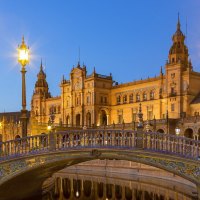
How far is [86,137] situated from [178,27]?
48.3 metres

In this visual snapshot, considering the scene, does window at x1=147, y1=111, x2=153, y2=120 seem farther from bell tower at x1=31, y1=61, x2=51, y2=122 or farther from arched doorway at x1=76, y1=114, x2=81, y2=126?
bell tower at x1=31, y1=61, x2=51, y2=122

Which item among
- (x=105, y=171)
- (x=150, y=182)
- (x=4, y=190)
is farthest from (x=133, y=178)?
(x=4, y=190)

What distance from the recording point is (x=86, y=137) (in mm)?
15359

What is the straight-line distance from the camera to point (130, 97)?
6838 centimetres

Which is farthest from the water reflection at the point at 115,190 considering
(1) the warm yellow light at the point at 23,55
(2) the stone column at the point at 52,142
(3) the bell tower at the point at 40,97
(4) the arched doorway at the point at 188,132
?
(3) the bell tower at the point at 40,97

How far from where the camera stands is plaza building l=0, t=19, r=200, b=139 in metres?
55.7

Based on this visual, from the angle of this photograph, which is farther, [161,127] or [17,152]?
[161,127]

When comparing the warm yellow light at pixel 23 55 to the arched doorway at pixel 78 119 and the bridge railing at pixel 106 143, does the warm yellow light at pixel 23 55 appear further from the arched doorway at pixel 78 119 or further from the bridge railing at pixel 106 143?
the arched doorway at pixel 78 119

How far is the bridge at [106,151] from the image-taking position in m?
13.4

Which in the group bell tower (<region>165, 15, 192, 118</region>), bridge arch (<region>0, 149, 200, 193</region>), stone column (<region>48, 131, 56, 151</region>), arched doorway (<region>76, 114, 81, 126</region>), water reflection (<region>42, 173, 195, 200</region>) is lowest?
water reflection (<region>42, 173, 195, 200</region>)

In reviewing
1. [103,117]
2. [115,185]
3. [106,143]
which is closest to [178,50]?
[103,117]

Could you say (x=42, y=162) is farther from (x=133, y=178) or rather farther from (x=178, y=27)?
(x=178, y=27)

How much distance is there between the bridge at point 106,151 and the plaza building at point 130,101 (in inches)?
1334

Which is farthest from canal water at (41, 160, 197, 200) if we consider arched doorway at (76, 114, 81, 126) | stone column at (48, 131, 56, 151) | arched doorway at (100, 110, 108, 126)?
arched doorway at (76, 114, 81, 126)
